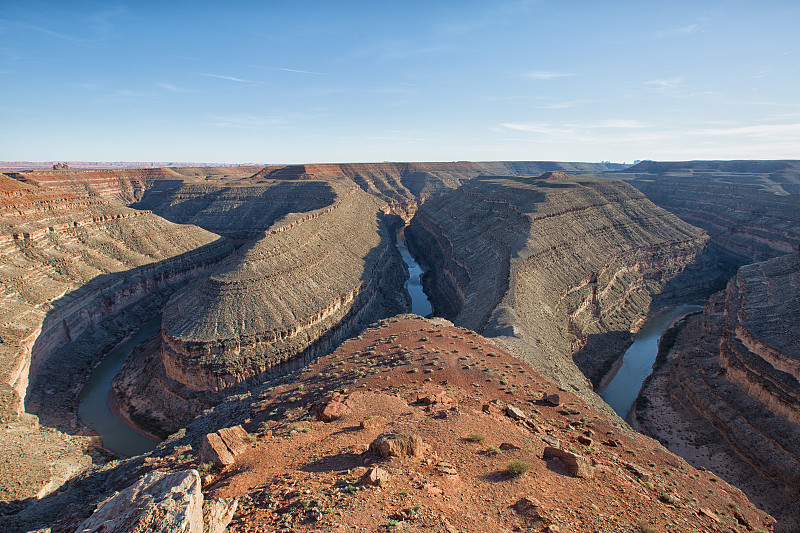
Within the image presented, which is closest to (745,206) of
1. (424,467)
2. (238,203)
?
(424,467)

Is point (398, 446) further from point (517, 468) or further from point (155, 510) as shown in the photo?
point (155, 510)

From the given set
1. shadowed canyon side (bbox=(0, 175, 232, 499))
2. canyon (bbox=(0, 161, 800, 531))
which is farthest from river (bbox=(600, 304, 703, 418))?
shadowed canyon side (bbox=(0, 175, 232, 499))

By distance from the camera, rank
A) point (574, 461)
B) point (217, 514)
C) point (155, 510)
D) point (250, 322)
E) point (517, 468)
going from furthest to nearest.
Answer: point (250, 322)
point (574, 461)
point (517, 468)
point (217, 514)
point (155, 510)

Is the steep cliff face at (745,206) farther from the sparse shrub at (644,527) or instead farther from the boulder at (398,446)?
the boulder at (398,446)

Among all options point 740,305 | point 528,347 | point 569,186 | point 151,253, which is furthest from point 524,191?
point 151,253

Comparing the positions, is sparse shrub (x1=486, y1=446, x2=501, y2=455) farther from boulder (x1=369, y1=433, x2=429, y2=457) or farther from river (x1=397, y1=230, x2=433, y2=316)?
river (x1=397, y1=230, x2=433, y2=316)

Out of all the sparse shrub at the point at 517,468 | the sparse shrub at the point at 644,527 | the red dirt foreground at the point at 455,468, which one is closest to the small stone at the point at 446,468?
the red dirt foreground at the point at 455,468
